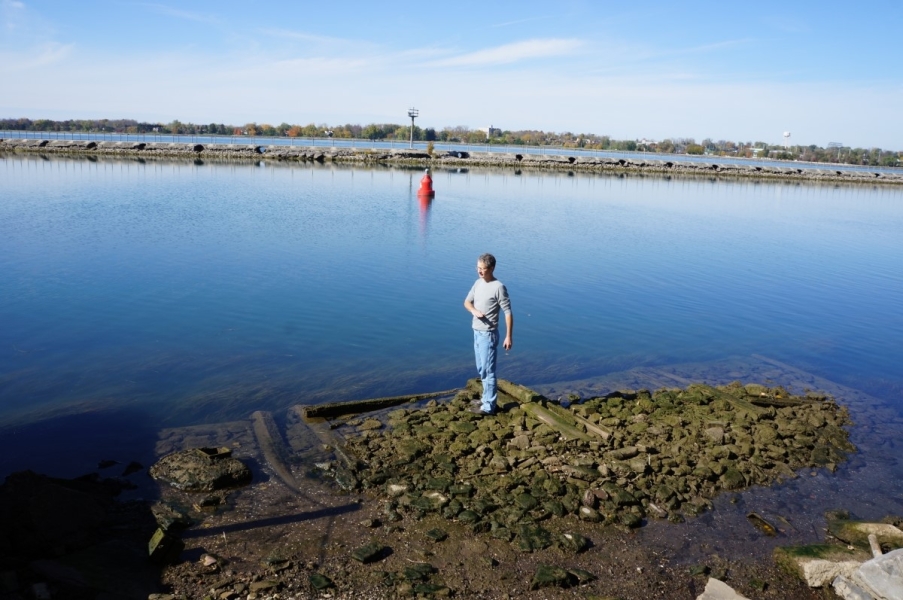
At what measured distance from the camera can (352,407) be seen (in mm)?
9734

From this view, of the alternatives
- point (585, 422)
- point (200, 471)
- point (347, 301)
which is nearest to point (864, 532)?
point (585, 422)

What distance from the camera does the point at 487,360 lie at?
9.03 meters

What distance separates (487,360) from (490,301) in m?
0.81

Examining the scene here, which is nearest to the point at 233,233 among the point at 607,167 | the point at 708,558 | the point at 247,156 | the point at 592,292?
the point at 592,292

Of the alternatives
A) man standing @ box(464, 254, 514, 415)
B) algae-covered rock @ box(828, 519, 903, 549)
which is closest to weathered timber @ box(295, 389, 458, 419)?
man standing @ box(464, 254, 514, 415)

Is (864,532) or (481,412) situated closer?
(864,532)

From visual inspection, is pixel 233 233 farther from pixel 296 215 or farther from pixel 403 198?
pixel 403 198

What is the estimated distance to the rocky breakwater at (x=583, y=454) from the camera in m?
7.19

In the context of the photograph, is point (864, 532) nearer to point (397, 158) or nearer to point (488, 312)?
point (488, 312)

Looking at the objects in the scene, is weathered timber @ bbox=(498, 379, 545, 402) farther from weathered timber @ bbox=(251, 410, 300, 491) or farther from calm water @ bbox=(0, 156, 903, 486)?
weathered timber @ bbox=(251, 410, 300, 491)

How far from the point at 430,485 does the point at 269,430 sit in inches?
104

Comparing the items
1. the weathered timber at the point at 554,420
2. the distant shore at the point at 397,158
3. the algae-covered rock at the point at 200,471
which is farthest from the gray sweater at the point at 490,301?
the distant shore at the point at 397,158

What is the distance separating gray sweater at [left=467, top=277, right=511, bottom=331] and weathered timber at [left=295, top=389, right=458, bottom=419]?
199 cm

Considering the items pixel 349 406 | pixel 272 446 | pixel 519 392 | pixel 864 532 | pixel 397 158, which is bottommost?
pixel 864 532
